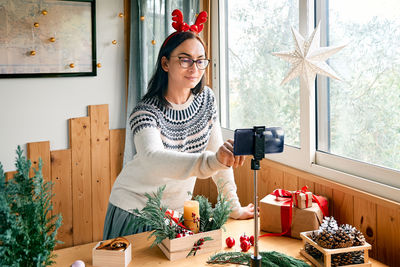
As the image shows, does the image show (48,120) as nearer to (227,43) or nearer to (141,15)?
(141,15)

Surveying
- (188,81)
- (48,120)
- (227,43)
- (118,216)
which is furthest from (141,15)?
(118,216)

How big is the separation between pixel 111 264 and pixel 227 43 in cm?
181

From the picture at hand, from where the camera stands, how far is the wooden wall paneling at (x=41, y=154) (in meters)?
2.54

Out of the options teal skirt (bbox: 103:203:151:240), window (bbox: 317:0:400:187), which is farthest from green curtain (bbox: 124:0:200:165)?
window (bbox: 317:0:400:187)

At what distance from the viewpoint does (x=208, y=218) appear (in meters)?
1.40

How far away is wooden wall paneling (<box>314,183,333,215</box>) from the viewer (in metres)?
1.61

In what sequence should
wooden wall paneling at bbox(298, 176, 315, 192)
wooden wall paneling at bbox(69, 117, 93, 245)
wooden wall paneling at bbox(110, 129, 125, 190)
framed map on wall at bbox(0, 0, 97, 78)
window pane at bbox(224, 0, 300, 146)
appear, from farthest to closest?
wooden wall paneling at bbox(110, 129, 125, 190)
wooden wall paneling at bbox(69, 117, 93, 245)
framed map on wall at bbox(0, 0, 97, 78)
window pane at bbox(224, 0, 300, 146)
wooden wall paneling at bbox(298, 176, 315, 192)

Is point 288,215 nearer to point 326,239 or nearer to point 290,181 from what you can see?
point 326,239

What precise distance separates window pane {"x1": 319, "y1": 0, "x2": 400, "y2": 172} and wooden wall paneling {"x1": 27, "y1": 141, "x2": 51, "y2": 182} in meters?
1.79

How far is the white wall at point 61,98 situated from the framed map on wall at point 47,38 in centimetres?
5

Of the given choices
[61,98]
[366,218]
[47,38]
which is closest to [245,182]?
[366,218]

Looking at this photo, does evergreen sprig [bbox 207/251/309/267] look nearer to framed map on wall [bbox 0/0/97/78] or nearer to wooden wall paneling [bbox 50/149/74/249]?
wooden wall paneling [bbox 50/149/74/249]

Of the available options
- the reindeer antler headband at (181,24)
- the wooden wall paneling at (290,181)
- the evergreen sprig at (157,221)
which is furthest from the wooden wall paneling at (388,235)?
the reindeer antler headband at (181,24)

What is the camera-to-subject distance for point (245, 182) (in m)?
2.36
